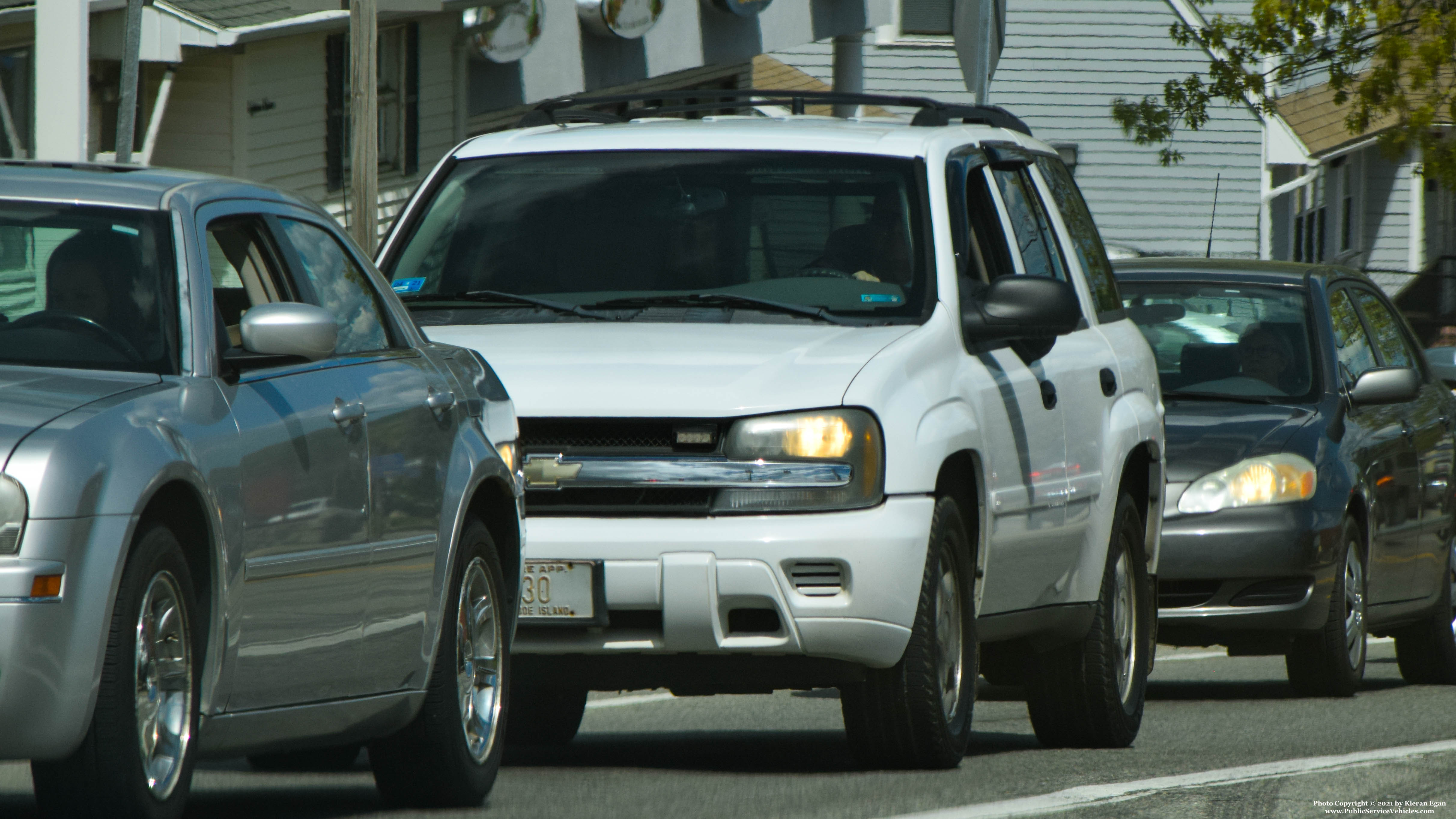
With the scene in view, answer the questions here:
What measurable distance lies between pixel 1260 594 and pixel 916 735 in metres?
4.12

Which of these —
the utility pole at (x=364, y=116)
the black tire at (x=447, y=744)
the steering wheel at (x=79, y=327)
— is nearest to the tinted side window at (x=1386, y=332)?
the black tire at (x=447, y=744)

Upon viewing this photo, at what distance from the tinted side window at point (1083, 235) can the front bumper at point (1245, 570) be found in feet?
4.57

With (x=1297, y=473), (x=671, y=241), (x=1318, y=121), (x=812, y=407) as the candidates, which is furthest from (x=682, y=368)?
(x=1318, y=121)

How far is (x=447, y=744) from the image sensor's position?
7.08 metres

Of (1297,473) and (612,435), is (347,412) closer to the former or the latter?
(612,435)

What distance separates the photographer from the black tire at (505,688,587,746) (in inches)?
373

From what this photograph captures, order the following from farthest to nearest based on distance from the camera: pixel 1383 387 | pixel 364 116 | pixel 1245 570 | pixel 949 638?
1. pixel 364 116
2. pixel 1383 387
3. pixel 1245 570
4. pixel 949 638

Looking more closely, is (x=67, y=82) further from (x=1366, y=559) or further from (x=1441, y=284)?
(x=1441, y=284)

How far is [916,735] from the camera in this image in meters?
7.91

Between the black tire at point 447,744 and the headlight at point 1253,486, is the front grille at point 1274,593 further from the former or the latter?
the black tire at point 447,744

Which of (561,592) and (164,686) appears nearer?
(164,686)

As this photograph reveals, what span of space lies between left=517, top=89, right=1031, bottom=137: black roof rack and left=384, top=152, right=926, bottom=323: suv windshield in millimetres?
270

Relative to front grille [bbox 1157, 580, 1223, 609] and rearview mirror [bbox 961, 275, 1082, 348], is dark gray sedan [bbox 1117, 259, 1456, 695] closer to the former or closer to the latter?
front grille [bbox 1157, 580, 1223, 609]

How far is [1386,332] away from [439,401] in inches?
290
